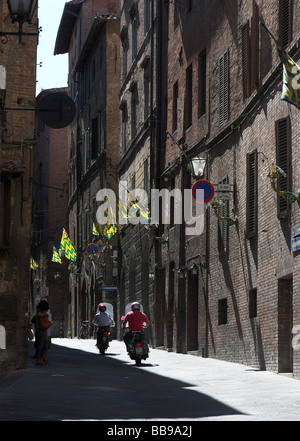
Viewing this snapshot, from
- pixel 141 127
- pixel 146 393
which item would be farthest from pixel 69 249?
pixel 146 393

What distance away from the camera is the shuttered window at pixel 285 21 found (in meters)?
20.3

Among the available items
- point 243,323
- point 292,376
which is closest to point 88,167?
point 243,323

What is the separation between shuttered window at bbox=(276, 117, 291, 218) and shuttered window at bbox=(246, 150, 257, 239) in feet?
7.45

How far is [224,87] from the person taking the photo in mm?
26656

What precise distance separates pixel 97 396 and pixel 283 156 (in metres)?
7.74

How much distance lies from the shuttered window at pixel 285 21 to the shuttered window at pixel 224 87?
17.3 feet

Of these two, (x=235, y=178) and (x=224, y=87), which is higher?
(x=224, y=87)

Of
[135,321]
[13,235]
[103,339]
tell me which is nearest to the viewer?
[13,235]

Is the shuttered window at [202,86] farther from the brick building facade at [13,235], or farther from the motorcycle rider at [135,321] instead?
the motorcycle rider at [135,321]

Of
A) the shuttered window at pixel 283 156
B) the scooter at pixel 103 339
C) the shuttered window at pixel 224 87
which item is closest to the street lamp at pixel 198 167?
the shuttered window at pixel 224 87

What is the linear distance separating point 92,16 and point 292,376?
1503 inches

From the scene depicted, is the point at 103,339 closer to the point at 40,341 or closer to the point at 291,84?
the point at 40,341

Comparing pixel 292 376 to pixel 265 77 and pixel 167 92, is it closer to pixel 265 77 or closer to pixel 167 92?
pixel 265 77

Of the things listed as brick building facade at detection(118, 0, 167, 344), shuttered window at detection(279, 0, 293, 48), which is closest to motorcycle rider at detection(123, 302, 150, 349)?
shuttered window at detection(279, 0, 293, 48)
